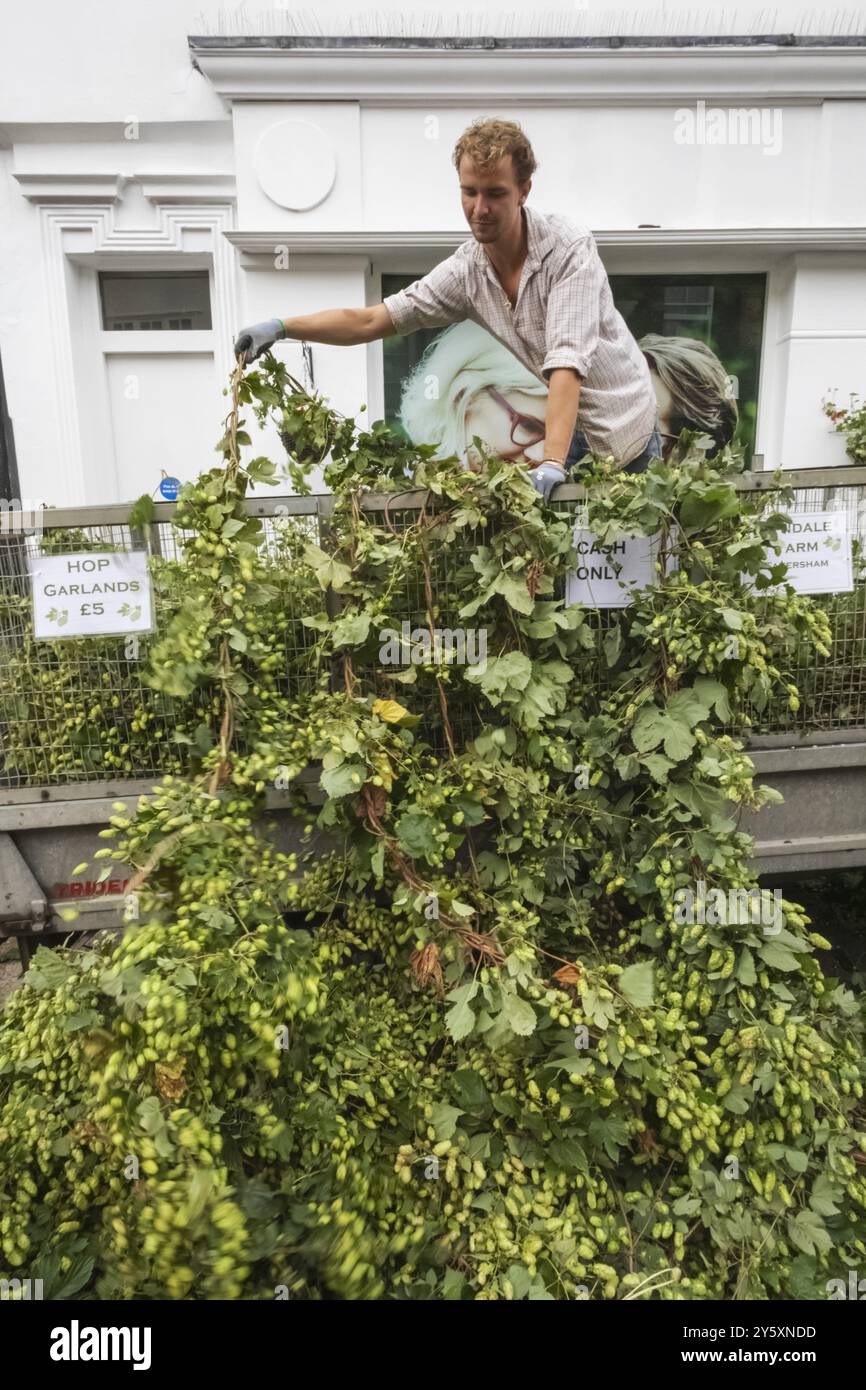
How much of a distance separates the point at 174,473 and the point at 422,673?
4.51 meters

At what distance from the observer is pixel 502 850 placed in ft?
7.74

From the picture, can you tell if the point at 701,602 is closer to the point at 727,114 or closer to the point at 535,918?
the point at 535,918

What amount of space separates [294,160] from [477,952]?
212 inches

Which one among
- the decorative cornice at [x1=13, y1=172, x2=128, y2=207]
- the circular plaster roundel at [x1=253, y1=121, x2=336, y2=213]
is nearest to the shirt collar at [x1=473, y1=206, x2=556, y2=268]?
the circular plaster roundel at [x1=253, y1=121, x2=336, y2=213]

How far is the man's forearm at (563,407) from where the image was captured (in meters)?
2.68

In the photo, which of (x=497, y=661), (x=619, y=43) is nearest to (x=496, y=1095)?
(x=497, y=661)

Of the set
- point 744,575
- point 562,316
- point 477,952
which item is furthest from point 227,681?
point 562,316

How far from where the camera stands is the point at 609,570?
2.40 metres

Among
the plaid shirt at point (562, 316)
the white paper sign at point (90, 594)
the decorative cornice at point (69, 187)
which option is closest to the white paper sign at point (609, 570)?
the plaid shirt at point (562, 316)

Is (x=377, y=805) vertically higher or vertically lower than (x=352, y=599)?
lower

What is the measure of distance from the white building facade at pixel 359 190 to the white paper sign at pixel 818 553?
12.1ft

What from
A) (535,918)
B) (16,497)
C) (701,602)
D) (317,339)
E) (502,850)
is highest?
(317,339)

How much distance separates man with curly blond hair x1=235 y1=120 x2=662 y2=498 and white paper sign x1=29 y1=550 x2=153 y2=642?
0.86 metres

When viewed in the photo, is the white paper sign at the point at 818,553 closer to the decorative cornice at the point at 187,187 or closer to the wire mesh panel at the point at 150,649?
the wire mesh panel at the point at 150,649
